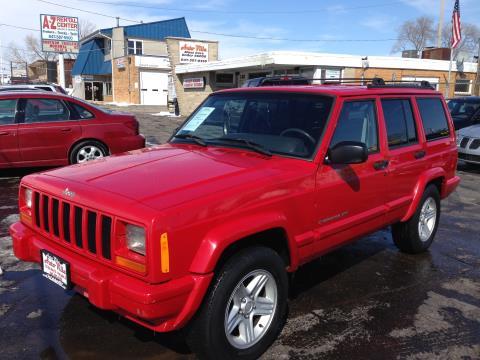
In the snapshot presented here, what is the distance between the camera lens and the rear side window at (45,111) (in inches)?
336

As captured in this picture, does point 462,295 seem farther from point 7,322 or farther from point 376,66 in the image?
point 376,66

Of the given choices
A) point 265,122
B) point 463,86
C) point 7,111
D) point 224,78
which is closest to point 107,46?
point 224,78

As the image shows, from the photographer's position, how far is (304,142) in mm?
3697

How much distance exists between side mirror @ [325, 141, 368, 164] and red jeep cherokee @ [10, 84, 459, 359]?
2cm

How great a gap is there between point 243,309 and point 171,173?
3.44 ft

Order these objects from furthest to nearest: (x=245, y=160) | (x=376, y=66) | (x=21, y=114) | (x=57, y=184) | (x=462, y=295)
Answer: (x=376, y=66) < (x=21, y=114) < (x=462, y=295) < (x=245, y=160) < (x=57, y=184)

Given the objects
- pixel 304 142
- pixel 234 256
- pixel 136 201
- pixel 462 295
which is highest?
pixel 304 142

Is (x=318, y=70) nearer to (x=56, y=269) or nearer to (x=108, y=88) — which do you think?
(x=56, y=269)

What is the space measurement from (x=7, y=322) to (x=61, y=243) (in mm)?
1037

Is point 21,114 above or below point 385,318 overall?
above

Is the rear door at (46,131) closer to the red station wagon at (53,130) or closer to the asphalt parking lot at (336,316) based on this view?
the red station wagon at (53,130)

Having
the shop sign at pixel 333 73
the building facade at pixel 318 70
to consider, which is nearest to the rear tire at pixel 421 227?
the building facade at pixel 318 70

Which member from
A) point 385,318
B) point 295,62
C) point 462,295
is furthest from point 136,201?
point 295,62

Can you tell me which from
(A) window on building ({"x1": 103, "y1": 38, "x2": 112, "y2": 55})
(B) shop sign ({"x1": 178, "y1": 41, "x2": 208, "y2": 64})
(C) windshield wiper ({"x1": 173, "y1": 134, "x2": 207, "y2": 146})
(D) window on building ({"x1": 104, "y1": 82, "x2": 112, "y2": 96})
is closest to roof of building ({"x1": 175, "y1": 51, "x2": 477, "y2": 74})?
(B) shop sign ({"x1": 178, "y1": 41, "x2": 208, "y2": 64})
